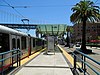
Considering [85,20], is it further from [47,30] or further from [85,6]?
[47,30]

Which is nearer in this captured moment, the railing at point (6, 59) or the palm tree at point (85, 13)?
the railing at point (6, 59)

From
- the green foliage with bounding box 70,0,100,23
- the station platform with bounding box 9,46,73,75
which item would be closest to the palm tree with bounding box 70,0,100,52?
the green foliage with bounding box 70,0,100,23

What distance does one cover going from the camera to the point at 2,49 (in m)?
12.6

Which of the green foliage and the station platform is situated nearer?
the station platform

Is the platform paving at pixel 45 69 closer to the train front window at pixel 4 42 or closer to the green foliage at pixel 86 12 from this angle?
the train front window at pixel 4 42

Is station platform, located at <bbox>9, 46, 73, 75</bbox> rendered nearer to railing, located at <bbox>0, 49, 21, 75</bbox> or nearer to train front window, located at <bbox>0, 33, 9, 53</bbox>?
railing, located at <bbox>0, 49, 21, 75</bbox>

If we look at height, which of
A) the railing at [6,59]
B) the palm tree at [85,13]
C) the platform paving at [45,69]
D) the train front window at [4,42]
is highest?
the palm tree at [85,13]

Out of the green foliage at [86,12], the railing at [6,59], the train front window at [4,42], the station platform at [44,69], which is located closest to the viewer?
the railing at [6,59]

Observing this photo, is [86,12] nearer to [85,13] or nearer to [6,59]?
[85,13]

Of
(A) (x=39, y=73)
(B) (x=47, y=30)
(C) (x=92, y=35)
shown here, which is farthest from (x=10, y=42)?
(C) (x=92, y=35)

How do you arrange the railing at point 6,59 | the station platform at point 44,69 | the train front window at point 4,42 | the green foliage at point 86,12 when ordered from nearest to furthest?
the railing at point 6,59, the station platform at point 44,69, the train front window at point 4,42, the green foliage at point 86,12

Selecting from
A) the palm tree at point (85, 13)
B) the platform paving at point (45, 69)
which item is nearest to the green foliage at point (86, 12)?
the palm tree at point (85, 13)

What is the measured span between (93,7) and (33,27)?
66550mm

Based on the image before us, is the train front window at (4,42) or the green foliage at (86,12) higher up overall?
the green foliage at (86,12)
